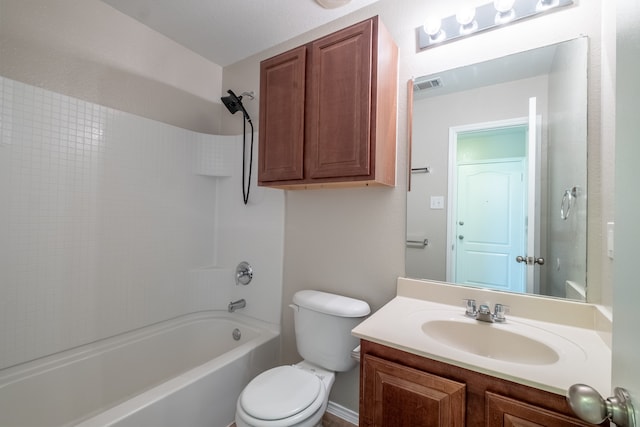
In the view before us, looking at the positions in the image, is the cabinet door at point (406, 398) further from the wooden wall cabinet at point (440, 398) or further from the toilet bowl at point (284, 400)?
the toilet bowl at point (284, 400)

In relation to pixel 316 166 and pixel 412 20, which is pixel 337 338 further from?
pixel 412 20

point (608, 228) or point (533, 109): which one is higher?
point (533, 109)

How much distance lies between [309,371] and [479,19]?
194cm

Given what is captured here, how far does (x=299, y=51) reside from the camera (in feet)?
4.95

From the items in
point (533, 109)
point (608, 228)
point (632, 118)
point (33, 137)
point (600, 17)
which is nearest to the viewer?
point (632, 118)

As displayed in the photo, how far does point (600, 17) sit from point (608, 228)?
84 cm

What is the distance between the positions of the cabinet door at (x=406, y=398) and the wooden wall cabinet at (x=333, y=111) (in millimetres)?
800

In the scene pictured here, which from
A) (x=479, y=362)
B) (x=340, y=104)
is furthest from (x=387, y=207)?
(x=479, y=362)

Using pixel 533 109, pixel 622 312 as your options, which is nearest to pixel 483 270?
pixel 533 109

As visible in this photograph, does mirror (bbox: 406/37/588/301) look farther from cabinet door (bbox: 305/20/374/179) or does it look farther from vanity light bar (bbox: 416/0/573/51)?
cabinet door (bbox: 305/20/374/179)

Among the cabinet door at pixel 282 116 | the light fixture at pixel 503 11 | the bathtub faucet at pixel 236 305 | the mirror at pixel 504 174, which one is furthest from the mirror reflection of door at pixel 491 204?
the bathtub faucet at pixel 236 305

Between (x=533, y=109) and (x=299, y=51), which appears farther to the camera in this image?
(x=299, y=51)

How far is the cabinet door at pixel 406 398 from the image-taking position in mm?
839

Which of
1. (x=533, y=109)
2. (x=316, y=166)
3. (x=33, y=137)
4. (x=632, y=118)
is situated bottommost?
(x=632, y=118)
